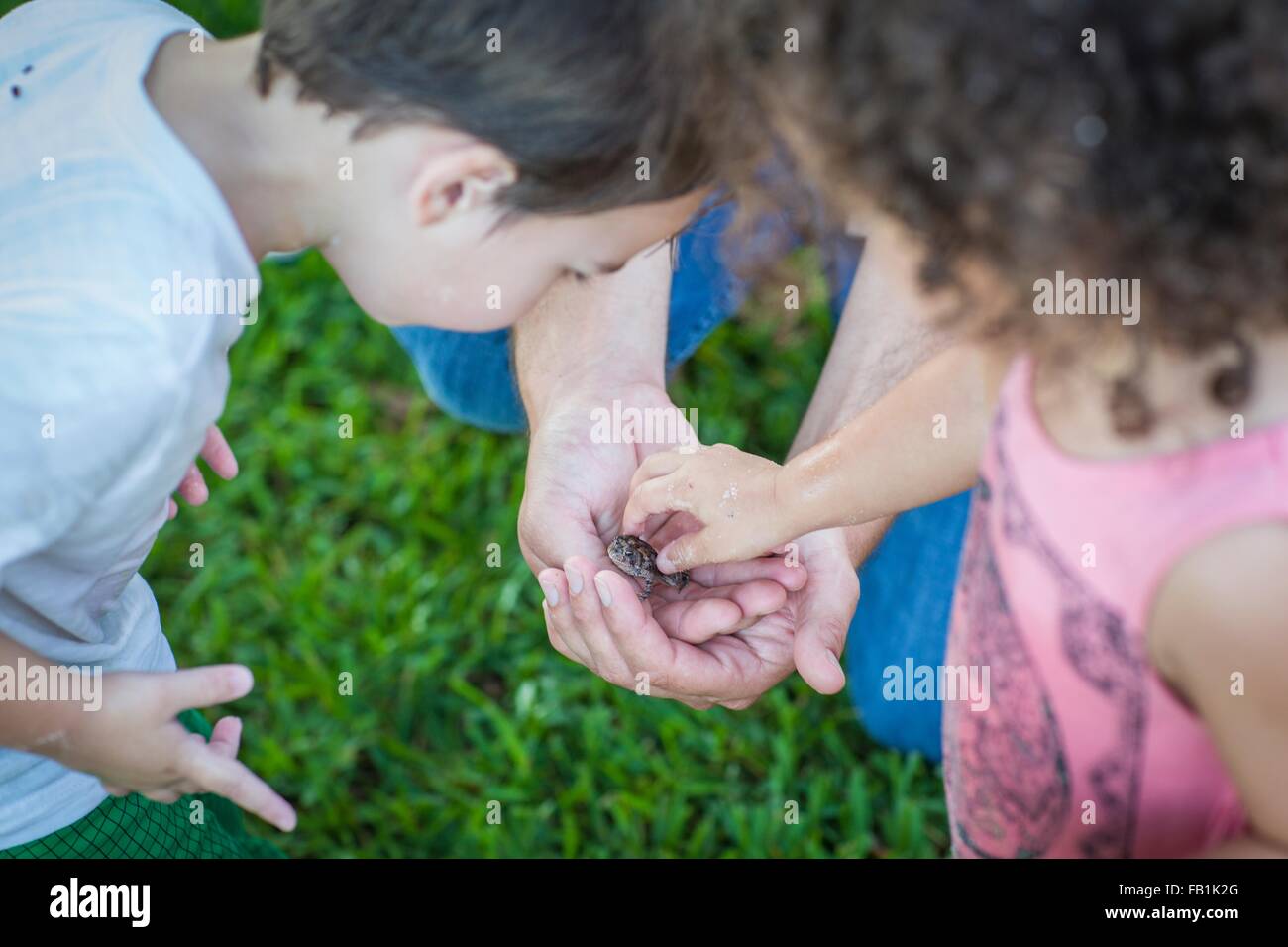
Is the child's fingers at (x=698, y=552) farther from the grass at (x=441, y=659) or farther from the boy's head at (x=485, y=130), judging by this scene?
the grass at (x=441, y=659)

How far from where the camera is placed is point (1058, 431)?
4.30 feet

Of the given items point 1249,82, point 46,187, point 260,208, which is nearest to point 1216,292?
point 1249,82

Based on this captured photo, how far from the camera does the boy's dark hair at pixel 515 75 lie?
4.45 ft

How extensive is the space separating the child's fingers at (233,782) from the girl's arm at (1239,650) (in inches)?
38.8

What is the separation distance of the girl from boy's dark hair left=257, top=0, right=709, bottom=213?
0.37ft

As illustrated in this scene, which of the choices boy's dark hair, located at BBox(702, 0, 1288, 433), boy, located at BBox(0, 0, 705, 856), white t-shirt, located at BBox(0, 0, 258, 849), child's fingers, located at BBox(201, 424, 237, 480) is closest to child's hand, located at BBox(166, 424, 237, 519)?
child's fingers, located at BBox(201, 424, 237, 480)

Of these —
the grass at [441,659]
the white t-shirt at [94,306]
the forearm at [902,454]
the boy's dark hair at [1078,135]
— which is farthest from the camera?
the grass at [441,659]

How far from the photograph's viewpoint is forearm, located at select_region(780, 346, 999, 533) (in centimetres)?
163

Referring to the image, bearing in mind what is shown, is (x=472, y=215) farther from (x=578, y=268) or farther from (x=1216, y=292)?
(x=1216, y=292)

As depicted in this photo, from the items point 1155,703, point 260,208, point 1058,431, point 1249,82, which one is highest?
point 260,208

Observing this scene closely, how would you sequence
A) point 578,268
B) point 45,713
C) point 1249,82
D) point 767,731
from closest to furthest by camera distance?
point 1249,82 → point 45,713 → point 578,268 → point 767,731
